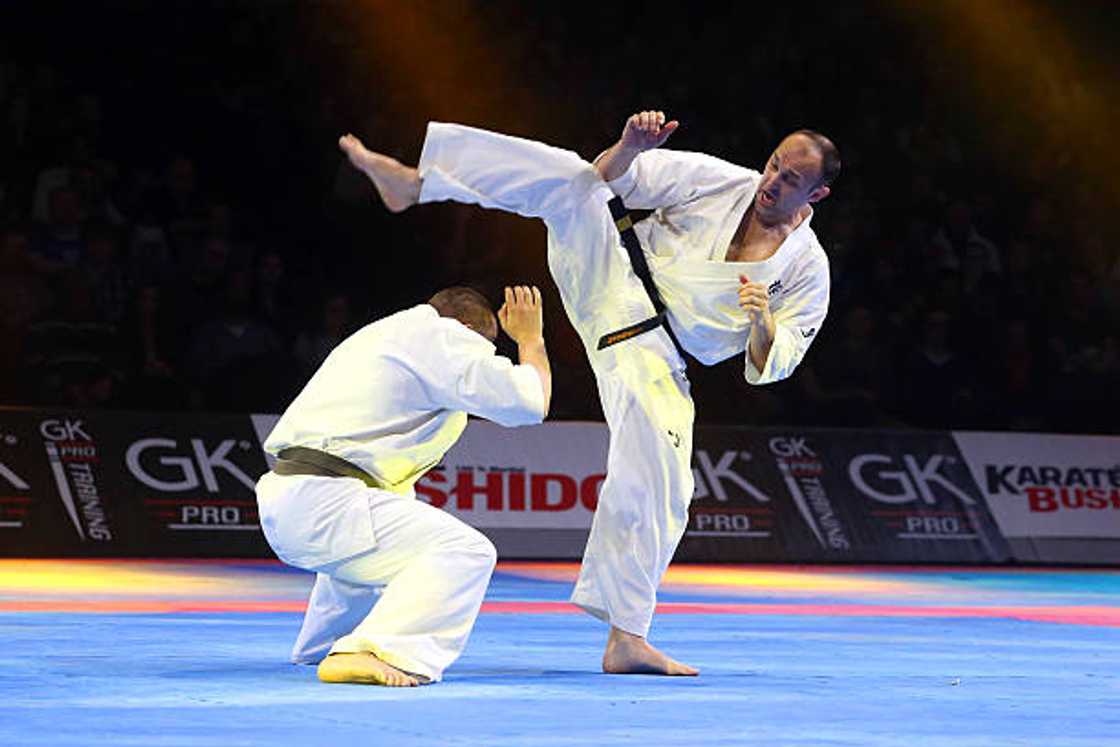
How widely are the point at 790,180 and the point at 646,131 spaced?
546 millimetres

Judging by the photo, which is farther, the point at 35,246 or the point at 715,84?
the point at 715,84

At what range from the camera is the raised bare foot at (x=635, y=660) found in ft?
16.8

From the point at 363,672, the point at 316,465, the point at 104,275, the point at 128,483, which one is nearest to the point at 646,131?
the point at 316,465

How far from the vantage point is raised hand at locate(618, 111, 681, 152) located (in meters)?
4.94

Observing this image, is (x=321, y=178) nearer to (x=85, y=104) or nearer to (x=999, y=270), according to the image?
(x=85, y=104)

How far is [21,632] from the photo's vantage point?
5906mm

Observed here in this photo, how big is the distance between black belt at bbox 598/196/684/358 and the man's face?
377mm

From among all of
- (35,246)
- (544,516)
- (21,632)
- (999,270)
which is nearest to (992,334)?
(999,270)

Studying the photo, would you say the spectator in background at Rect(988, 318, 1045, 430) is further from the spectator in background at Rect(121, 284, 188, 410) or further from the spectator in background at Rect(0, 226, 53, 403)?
the spectator in background at Rect(0, 226, 53, 403)

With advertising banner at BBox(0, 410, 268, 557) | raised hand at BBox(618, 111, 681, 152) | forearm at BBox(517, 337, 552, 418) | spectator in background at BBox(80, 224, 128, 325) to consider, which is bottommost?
advertising banner at BBox(0, 410, 268, 557)

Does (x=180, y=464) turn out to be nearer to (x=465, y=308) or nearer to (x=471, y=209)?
(x=471, y=209)

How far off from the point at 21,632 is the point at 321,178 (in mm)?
7207

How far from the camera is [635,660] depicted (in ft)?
16.9

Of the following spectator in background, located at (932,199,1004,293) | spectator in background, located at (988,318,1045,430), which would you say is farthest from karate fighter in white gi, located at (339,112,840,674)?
spectator in background, located at (932,199,1004,293)
